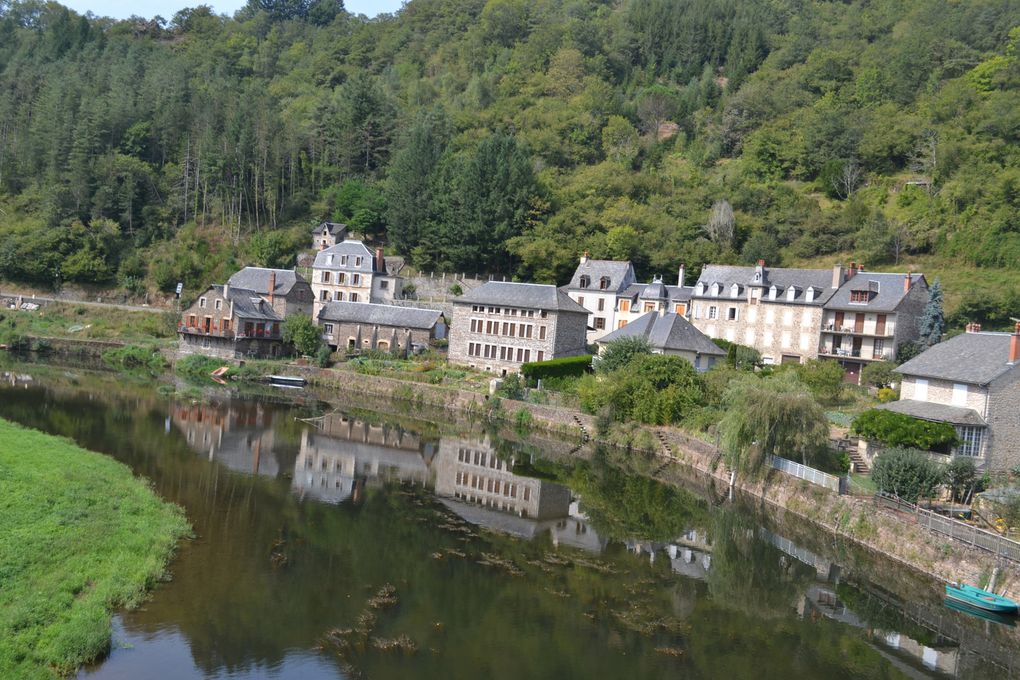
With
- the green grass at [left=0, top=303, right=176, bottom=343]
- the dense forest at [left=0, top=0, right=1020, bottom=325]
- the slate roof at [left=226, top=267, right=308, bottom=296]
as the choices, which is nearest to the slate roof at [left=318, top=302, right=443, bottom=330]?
the slate roof at [left=226, top=267, right=308, bottom=296]

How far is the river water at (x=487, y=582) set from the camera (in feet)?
49.8

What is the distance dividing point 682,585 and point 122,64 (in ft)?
314

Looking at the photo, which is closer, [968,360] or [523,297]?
[968,360]

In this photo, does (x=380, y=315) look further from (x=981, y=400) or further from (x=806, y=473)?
(x=981, y=400)

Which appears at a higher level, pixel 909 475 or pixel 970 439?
pixel 970 439

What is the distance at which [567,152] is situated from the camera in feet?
263

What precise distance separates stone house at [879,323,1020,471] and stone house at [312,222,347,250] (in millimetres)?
46848

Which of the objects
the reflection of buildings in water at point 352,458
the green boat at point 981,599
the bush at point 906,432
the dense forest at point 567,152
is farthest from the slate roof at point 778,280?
the green boat at point 981,599

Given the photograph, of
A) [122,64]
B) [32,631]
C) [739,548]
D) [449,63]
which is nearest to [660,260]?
[739,548]

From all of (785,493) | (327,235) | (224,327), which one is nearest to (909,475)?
(785,493)

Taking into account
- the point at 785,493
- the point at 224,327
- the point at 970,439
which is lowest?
the point at 785,493

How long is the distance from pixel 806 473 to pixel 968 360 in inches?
327

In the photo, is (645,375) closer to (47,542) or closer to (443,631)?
(443,631)

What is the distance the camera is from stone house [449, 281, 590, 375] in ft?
158
